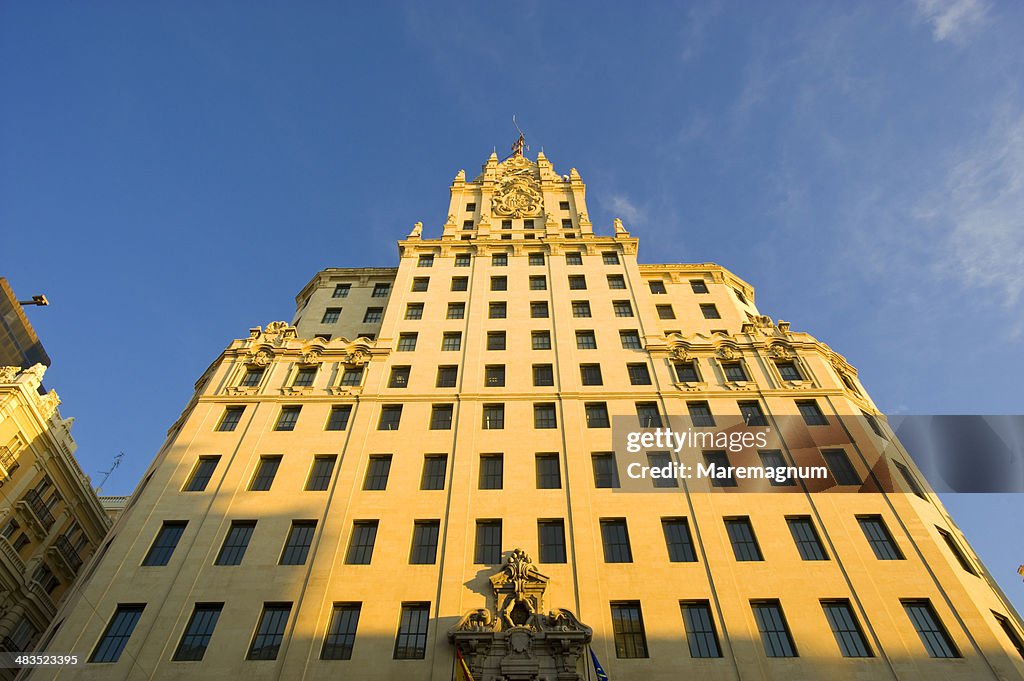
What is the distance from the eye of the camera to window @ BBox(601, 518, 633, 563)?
29547 mm

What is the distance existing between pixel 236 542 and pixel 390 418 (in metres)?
11.1

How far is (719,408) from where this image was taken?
124ft

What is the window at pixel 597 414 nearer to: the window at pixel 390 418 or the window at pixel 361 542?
the window at pixel 390 418

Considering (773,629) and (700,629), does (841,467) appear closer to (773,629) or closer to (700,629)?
(773,629)

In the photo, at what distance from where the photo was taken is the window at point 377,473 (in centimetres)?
3338

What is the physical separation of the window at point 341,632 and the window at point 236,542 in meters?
5.97

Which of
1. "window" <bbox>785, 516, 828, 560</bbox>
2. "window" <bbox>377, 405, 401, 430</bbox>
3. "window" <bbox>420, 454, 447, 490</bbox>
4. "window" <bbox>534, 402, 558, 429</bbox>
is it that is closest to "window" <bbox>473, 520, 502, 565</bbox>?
"window" <bbox>420, 454, 447, 490</bbox>

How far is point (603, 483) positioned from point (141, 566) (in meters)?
23.6

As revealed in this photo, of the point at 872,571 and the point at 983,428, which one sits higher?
the point at 983,428

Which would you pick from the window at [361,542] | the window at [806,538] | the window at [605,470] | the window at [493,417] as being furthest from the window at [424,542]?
the window at [806,538]

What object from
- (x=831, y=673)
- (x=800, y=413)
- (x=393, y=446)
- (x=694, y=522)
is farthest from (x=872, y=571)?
(x=393, y=446)

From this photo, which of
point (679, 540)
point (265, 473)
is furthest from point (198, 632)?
point (679, 540)

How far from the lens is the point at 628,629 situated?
87.5ft

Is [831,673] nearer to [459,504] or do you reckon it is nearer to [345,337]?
[459,504]
